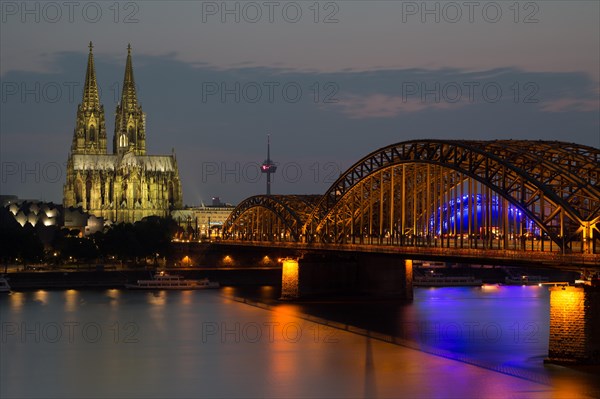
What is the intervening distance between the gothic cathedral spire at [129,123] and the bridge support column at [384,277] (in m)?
112

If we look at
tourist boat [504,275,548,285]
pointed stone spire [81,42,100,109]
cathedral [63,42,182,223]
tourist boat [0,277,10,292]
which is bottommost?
tourist boat [0,277,10,292]

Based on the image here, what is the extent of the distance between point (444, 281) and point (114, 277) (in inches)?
1137

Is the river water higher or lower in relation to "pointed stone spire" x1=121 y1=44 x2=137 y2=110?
lower

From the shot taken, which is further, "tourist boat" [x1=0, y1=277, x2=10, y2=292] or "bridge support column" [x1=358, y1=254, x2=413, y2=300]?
"tourist boat" [x1=0, y1=277, x2=10, y2=292]

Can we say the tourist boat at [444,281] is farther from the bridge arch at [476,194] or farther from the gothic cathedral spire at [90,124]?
the gothic cathedral spire at [90,124]

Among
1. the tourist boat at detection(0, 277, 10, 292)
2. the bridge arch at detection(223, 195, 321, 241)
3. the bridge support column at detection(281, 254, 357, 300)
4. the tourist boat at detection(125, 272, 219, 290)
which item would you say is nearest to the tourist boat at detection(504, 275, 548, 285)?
the bridge arch at detection(223, 195, 321, 241)

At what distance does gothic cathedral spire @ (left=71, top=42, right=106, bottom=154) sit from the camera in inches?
7261

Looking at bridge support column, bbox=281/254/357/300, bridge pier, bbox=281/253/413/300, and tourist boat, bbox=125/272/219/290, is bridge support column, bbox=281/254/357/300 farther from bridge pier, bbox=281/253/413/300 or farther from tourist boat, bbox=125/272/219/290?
tourist boat, bbox=125/272/219/290

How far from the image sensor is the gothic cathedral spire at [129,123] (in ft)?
616

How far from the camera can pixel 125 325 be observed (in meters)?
65.1

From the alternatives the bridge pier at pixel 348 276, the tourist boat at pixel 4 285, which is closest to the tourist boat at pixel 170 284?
the tourist boat at pixel 4 285

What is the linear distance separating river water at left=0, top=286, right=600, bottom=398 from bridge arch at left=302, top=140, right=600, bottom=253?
14.9 feet

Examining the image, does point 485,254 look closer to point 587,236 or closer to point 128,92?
point 587,236

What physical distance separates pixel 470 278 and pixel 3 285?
41.8m
